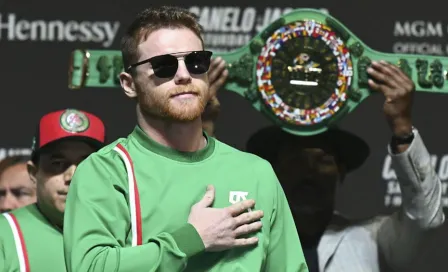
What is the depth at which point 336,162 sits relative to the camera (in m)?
4.52

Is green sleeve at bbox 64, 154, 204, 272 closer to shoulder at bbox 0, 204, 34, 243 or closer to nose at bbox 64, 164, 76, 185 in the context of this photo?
shoulder at bbox 0, 204, 34, 243

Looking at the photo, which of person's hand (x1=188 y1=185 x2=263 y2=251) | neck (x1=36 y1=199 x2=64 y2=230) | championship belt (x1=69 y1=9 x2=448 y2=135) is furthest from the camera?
championship belt (x1=69 y1=9 x2=448 y2=135)

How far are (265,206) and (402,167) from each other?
131cm

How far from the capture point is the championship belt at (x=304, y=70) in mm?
4230

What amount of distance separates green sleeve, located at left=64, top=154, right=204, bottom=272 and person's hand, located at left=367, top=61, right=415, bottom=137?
61.1 inches

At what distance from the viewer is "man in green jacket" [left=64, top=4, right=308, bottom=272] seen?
2730mm

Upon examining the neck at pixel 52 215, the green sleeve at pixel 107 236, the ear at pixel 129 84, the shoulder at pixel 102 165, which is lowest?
the neck at pixel 52 215

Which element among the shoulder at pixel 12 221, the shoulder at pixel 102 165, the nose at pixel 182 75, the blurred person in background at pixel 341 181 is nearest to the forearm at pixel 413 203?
the blurred person in background at pixel 341 181

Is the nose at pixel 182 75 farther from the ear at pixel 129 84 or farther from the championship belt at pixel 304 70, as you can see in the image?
the championship belt at pixel 304 70

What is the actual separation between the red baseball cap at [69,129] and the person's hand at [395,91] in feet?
3.37

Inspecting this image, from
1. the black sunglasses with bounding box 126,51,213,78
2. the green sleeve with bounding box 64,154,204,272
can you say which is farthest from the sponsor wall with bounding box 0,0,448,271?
the green sleeve with bounding box 64,154,204,272

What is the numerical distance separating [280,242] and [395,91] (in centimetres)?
138

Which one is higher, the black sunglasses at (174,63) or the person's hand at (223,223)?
the black sunglasses at (174,63)

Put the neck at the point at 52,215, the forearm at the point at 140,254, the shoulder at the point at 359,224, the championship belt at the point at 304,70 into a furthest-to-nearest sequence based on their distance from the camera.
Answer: the shoulder at the point at 359,224, the championship belt at the point at 304,70, the neck at the point at 52,215, the forearm at the point at 140,254
